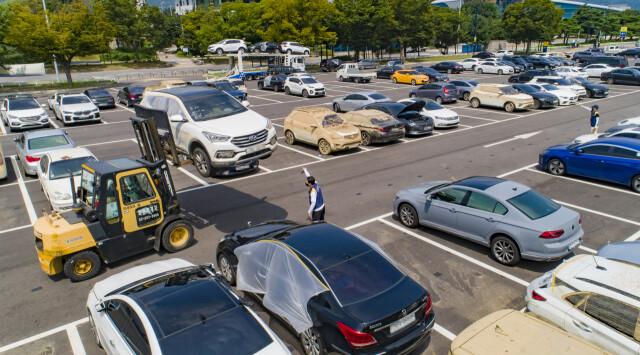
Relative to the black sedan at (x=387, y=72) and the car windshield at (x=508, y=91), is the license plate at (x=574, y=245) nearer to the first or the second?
the car windshield at (x=508, y=91)

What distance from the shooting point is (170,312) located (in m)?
5.05

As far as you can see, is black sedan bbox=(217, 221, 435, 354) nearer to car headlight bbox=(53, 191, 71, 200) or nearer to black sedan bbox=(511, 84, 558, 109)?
car headlight bbox=(53, 191, 71, 200)

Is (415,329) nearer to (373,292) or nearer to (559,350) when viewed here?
(373,292)

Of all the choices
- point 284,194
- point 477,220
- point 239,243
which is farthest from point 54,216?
point 477,220

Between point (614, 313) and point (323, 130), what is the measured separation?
12.8 m

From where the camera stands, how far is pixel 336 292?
17.8 feet

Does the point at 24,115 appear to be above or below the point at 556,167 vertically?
above

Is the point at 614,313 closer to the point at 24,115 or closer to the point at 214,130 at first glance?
the point at 214,130

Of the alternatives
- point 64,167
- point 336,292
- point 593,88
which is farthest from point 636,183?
point 593,88

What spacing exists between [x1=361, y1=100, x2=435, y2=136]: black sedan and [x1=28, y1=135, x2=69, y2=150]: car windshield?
43.6 feet

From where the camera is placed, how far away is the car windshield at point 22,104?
74.2ft

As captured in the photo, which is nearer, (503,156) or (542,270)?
(542,270)

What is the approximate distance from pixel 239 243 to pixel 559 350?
5071mm

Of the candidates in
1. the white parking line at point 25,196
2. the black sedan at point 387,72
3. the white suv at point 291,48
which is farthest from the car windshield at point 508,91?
the white suv at point 291,48
